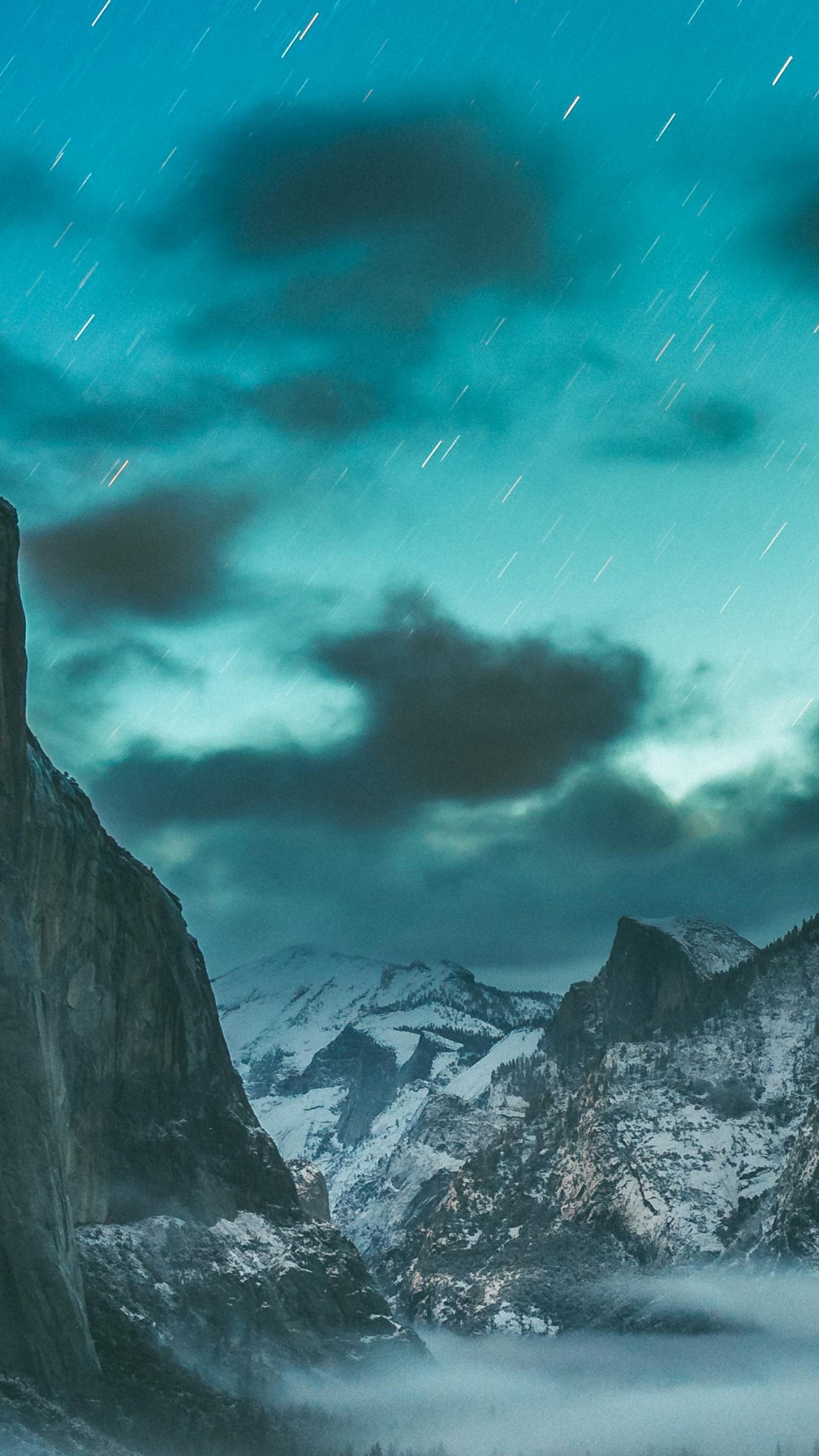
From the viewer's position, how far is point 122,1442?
192625 millimetres

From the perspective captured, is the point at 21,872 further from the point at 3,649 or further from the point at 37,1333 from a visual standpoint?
the point at 37,1333

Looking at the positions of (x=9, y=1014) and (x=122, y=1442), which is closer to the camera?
(x=9, y=1014)

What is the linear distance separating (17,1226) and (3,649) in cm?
6178

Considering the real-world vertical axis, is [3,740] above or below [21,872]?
above

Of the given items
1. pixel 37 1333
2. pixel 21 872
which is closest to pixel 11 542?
pixel 21 872

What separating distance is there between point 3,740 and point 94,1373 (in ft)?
239

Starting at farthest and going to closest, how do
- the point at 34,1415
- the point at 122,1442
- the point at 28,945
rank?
the point at 122,1442, the point at 28,945, the point at 34,1415

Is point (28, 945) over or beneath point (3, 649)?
beneath

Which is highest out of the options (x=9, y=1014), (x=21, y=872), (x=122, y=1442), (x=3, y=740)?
(x=3, y=740)

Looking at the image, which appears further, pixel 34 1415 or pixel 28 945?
pixel 28 945

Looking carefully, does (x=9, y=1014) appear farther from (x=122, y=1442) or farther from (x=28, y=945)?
(x=122, y=1442)

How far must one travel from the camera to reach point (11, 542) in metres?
184

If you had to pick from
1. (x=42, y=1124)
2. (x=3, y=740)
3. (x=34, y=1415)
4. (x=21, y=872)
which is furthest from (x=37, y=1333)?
(x=3, y=740)

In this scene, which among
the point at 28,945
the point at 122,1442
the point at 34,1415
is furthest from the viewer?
the point at 122,1442
